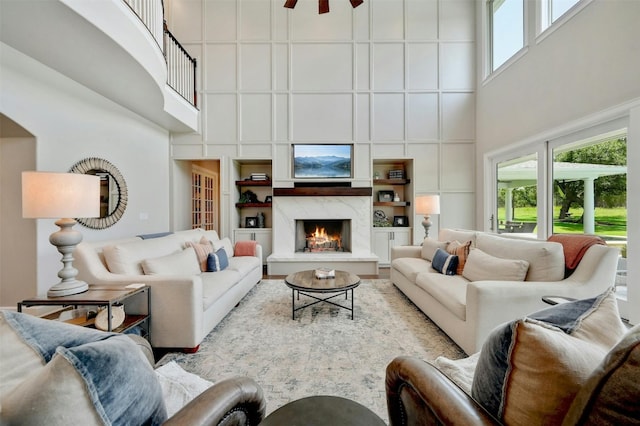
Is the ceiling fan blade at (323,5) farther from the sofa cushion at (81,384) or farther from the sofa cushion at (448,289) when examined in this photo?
the sofa cushion at (81,384)

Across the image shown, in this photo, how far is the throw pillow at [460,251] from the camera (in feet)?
9.55

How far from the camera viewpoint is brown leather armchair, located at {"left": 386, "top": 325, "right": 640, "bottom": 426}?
461 millimetres

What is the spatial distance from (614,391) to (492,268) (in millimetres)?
2133

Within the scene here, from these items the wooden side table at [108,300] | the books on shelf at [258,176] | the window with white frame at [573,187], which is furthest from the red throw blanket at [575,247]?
the books on shelf at [258,176]

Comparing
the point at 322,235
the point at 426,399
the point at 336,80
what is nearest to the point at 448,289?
the point at 426,399

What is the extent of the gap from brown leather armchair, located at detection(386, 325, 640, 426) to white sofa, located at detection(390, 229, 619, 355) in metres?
1.20

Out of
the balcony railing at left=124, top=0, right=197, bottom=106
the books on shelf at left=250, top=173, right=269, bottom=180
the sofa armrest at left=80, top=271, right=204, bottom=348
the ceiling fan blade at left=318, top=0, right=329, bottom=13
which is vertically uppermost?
the balcony railing at left=124, top=0, right=197, bottom=106

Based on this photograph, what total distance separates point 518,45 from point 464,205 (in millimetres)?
2702

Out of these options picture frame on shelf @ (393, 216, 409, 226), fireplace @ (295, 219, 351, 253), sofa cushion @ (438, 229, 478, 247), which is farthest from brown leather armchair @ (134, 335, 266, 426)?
picture frame on shelf @ (393, 216, 409, 226)

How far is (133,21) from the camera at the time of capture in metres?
2.72

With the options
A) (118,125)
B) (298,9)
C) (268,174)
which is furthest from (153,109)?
(298,9)

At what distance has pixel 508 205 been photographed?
14.6 ft

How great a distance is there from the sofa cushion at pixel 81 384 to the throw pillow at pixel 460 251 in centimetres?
296

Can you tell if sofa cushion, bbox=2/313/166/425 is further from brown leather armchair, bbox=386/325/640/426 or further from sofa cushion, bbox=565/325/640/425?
sofa cushion, bbox=565/325/640/425
